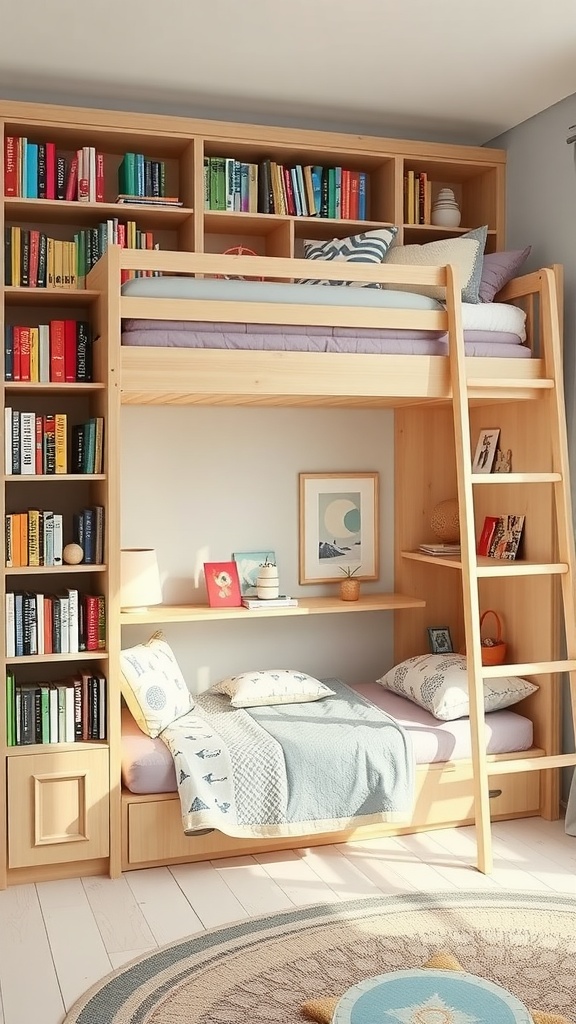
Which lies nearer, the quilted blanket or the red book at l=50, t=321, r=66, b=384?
the quilted blanket

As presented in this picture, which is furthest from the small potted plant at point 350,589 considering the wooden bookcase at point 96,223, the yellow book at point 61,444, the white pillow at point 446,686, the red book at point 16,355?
the red book at point 16,355

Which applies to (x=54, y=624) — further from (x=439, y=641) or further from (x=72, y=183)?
→ (x=439, y=641)

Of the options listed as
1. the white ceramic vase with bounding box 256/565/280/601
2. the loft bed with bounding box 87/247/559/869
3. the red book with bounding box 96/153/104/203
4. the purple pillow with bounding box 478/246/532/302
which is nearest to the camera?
the loft bed with bounding box 87/247/559/869

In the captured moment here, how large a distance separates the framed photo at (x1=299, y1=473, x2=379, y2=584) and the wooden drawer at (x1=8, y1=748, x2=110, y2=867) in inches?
51.1

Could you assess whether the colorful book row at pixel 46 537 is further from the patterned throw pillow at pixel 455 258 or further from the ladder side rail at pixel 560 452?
the ladder side rail at pixel 560 452

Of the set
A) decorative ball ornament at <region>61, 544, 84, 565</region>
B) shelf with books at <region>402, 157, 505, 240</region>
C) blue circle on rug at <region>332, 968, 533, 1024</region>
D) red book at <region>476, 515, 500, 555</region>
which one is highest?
shelf with books at <region>402, 157, 505, 240</region>

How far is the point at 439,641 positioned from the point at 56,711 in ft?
5.63

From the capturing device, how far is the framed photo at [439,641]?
14.3 ft

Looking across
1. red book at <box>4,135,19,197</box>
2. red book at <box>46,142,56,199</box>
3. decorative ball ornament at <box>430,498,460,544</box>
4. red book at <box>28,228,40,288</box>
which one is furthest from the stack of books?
red book at <box>4,135,19,197</box>

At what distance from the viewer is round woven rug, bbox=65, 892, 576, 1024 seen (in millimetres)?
2527

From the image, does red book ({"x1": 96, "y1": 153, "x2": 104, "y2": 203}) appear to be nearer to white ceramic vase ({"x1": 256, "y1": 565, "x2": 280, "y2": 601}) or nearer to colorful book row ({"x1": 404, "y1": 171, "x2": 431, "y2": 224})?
colorful book row ({"x1": 404, "y1": 171, "x2": 431, "y2": 224})

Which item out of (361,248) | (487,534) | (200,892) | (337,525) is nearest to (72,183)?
(361,248)

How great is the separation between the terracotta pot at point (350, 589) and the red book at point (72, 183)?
1800mm

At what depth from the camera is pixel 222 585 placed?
4.04 m
